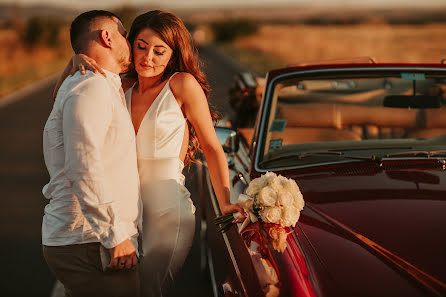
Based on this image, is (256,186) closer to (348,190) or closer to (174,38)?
(348,190)

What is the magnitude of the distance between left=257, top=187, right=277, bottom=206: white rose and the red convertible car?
6.9 inches

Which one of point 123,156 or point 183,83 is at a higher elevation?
point 183,83

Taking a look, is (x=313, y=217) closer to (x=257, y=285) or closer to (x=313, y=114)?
(x=257, y=285)

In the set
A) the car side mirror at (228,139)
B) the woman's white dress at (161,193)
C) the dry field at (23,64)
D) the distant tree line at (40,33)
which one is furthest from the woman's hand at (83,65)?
the distant tree line at (40,33)

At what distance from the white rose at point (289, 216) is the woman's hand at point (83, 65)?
0.91 meters

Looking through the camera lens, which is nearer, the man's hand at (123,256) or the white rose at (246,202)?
the man's hand at (123,256)

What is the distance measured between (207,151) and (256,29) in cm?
6427

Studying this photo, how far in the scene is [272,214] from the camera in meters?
2.59

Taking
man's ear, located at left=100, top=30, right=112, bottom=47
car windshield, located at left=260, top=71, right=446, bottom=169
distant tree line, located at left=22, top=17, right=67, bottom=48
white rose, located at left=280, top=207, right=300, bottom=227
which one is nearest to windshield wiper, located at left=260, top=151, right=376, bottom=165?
car windshield, located at left=260, top=71, right=446, bottom=169

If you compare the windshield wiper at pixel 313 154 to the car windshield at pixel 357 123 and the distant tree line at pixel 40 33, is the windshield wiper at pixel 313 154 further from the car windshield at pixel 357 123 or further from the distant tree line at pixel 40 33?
the distant tree line at pixel 40 33

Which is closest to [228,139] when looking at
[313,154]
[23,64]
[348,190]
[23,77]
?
[313,154]

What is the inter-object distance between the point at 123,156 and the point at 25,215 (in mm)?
4395

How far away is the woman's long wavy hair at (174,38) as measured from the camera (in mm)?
2916

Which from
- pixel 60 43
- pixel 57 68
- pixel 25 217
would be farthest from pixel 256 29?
pixel 25 217
